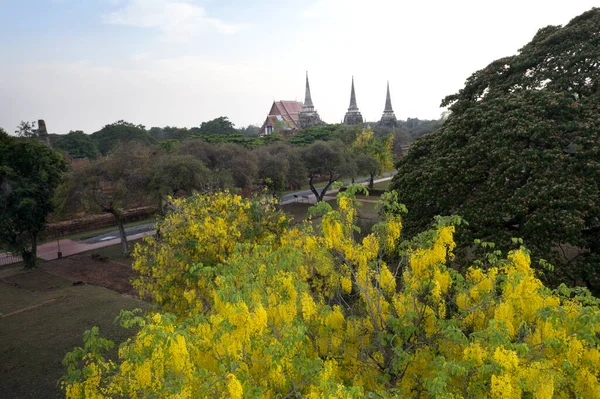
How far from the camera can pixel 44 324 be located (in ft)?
43.7

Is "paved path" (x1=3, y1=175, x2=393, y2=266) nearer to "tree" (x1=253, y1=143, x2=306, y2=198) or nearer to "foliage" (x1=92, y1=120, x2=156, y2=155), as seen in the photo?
"tree" (x1=253, y1=143, x2=306, y2=198)

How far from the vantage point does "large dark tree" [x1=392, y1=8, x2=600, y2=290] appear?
30.0 feet

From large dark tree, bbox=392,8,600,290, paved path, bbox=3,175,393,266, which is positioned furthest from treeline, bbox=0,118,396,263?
large dark tree, bbox=392,8,600,290

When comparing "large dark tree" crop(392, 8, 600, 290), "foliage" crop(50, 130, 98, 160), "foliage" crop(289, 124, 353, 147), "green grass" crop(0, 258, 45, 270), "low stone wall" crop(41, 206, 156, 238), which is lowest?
"green grass" crop(0, 258, 45, 270)

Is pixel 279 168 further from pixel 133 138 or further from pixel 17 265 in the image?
pixel 133 138

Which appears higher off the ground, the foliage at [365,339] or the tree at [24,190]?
the tree at [24,190]

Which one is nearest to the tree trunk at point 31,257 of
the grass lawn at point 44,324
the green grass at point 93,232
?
the grass lawn at point 44,324

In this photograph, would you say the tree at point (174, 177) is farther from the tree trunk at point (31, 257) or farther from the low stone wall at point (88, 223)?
the tree trunk at point (31, 257)

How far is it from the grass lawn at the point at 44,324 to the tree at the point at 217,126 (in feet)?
166

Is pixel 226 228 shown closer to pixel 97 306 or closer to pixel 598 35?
pixel 97 306

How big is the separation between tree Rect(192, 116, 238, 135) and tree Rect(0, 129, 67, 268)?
46.6 m

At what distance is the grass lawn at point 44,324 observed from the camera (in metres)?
10.2

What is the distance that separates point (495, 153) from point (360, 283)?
639 centimetres

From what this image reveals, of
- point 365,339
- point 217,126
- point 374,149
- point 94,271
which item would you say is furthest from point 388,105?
point 365,339
